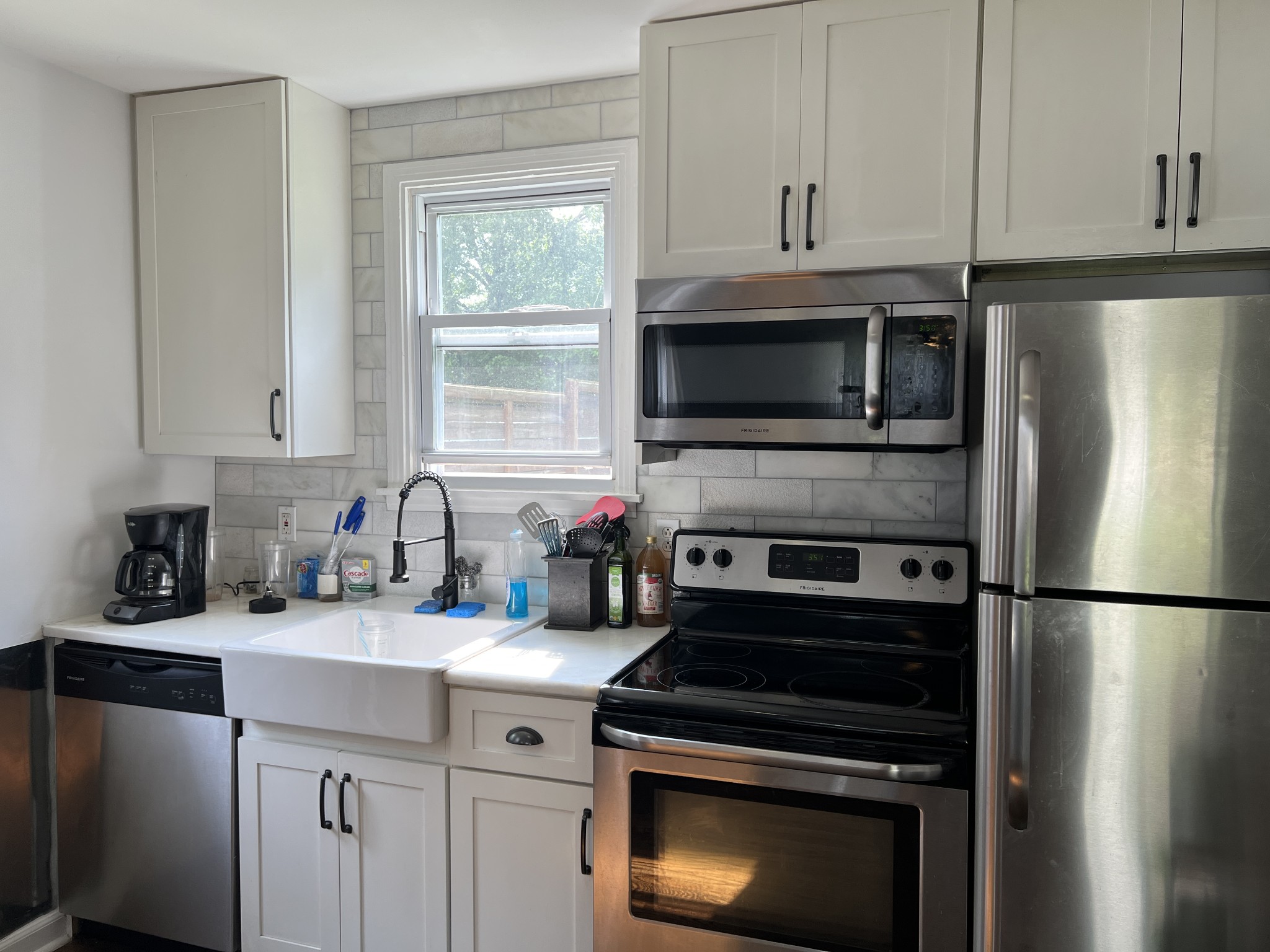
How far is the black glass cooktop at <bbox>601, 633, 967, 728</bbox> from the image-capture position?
1.68m

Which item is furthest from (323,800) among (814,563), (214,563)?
(814,563)

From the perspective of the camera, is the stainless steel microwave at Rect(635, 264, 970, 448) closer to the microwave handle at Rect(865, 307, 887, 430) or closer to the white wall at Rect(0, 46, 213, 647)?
the microwave handle at Rect(865, 307, 887, 430)

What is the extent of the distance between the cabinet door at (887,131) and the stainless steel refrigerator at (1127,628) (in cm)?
51

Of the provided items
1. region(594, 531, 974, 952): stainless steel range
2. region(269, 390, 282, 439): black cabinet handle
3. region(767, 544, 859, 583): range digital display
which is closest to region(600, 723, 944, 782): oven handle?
region(594, 531, 974, 952): stainless steel range

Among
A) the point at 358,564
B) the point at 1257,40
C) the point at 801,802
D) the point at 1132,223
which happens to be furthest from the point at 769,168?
the point at 358,564

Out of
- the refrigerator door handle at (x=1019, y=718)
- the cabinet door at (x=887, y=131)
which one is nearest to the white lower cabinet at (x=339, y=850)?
the refrigerator door handle at (x=1019, y=718)

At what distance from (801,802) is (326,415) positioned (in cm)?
183

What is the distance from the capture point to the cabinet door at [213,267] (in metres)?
2.50

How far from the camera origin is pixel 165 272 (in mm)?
2639

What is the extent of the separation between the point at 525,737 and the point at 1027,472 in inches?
45.2

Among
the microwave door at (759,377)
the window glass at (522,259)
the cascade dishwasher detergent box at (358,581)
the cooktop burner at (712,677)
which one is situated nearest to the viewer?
the cooktop burner at (712,677)

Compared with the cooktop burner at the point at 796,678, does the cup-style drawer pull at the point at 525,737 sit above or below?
below

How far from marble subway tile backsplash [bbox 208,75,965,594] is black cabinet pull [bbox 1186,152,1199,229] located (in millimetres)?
738

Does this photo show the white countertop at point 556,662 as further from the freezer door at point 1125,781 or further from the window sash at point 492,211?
the window sash at point 492,211
